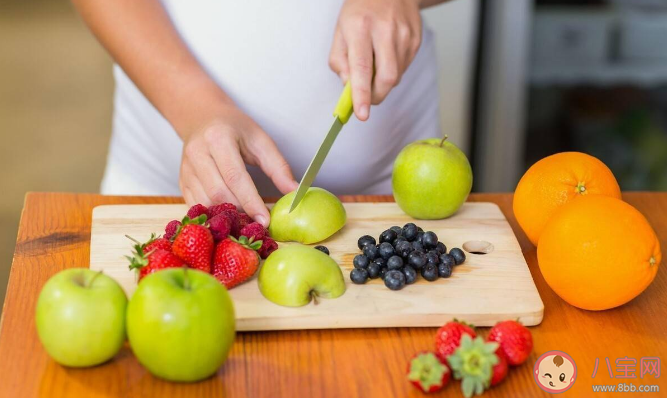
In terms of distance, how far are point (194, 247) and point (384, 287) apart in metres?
0.26

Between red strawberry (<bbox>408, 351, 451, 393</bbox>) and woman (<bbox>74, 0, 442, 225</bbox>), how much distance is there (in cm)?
44

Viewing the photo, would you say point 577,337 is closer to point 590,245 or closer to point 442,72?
point 590,245

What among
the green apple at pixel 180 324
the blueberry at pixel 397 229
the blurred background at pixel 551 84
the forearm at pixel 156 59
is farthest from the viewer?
the blurred background at pixel 551 84

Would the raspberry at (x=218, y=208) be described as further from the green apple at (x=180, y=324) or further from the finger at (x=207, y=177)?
the green apple at (x=180, y=324)

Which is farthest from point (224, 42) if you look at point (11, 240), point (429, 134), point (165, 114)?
point (11, 240)

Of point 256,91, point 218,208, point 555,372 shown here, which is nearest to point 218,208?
point 218,208

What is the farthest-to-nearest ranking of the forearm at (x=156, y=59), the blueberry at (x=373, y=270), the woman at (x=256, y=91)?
the forearm at (x=156, y=59) < the woman at (x=256, y=91) < the blueberry at (x=373, y=270)

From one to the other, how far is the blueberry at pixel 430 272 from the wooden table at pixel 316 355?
0.29 ft

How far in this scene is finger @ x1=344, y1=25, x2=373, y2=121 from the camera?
4.00 ft

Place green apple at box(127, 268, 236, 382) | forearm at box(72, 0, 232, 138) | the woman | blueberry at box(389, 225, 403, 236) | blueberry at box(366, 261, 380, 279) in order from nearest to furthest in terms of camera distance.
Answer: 1. green apple at box(127, 268, 236, 382)
2. blueberry at box(366, 261, 380, 279)
3. blueberry at box(389, 225, 403, 236)
4. the woman
5. forearm at box(72, 0, 232, 138)

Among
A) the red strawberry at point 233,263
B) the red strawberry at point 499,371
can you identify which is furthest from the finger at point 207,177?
the red strawberry at point 499,371

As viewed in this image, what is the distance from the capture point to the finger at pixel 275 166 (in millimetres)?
1290

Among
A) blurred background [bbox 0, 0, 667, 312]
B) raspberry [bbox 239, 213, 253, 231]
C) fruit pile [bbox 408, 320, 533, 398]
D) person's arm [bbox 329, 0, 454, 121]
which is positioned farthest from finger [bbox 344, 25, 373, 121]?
blurred background [bbox 0, 0, 667, 312]

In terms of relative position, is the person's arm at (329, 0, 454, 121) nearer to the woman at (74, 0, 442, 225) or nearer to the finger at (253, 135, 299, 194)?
the woman at (74, 0, 442, 225)
